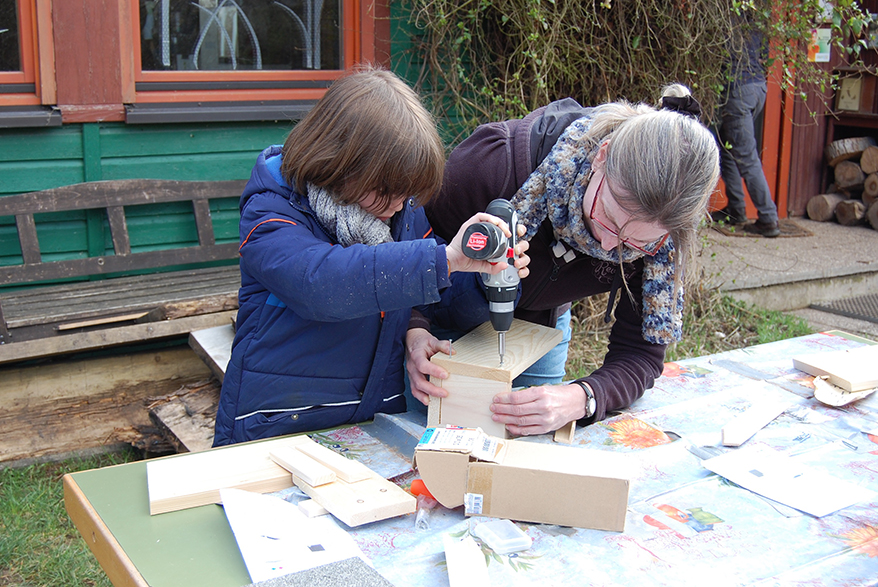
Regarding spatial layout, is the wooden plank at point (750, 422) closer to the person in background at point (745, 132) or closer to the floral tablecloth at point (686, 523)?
the floral tablecloth at point (686, 523)

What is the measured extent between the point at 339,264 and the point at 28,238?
109 inches

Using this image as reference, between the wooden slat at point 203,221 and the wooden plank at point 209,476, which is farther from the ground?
the wooden slat at point 203,221

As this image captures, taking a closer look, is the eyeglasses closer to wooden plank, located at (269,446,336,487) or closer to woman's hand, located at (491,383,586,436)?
woman's hand, located at (491,383,586,436)

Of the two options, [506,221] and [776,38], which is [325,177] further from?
[776,38]

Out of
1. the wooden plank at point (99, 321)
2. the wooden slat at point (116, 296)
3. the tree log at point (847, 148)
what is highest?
the tree log at point (847, 148)

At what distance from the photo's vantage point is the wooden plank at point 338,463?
1.61 meters

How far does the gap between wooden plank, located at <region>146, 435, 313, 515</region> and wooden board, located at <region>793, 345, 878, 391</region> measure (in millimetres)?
1598

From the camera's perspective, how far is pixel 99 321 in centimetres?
355

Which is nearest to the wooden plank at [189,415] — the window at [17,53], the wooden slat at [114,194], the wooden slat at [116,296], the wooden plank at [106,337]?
the wooden plank at [106,337]

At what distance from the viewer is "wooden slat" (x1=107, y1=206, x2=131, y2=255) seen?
156 inches

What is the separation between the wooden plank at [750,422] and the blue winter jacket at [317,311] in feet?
2.31

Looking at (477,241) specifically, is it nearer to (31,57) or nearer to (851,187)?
(31,57)

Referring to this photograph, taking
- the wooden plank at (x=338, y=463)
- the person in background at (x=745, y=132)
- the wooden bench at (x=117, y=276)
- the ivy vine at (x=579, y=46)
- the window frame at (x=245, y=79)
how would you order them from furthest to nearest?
the person in background at (x=745, y=132), the ivy vine at (x=579, y=46), the window frame at (x=245, y=79), the wooden bench at (x=117, y=276), the wooden plank at (x=338, y=463)

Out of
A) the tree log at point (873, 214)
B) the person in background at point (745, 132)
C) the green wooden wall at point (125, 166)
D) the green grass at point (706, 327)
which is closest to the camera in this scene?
the green wooden wall at point (125, 166)
